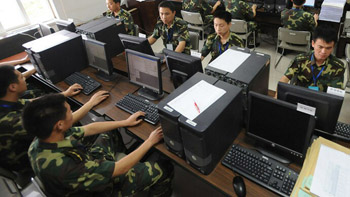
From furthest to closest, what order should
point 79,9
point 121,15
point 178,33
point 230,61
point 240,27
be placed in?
point 79,9
point 240,27
point 121,15
point 178,33
point 230,61

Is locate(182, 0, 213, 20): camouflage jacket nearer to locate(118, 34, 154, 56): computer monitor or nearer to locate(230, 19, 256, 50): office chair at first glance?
locate(230, 19, 256, 50): office chair

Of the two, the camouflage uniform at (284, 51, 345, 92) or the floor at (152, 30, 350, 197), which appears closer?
the camouflage uniform at (284, 51, 345, 92)

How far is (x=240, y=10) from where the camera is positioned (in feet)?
12.6

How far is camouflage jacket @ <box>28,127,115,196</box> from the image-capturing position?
131cm

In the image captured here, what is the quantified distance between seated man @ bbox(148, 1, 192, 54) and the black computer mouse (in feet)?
5.85

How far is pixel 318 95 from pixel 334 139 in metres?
0.38

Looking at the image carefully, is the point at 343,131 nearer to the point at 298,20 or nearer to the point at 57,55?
the point at 298,20

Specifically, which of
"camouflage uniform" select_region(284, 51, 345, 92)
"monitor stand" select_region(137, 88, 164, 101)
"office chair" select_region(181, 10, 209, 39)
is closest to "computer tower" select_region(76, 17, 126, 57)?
"monitor stand" select_region(137, 88, 164, 101)

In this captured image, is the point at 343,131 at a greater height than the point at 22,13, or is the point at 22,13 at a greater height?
the point at 22,13

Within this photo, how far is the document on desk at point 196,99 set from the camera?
132 centimetres

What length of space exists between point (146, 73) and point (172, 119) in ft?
2.64

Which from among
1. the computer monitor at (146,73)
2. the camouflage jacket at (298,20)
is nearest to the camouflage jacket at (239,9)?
the camouflage jacket at (298,20)

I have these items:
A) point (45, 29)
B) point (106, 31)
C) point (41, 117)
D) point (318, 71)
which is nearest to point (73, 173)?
point (41, 117)

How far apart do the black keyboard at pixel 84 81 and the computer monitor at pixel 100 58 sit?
4.8 inches
